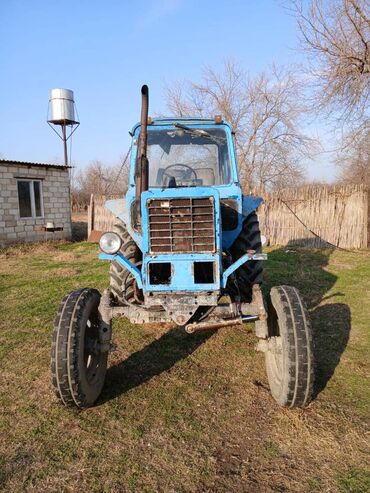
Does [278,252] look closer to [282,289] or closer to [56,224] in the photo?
[282,289]

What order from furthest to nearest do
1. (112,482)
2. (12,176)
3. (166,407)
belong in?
(12,176) → (166,407) → (112,482)

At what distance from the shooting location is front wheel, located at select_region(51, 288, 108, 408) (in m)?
2.97

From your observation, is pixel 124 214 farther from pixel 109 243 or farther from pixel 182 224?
pixel 182 224

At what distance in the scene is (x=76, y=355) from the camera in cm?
300

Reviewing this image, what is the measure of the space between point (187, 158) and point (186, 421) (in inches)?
115

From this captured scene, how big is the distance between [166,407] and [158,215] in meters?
1.65

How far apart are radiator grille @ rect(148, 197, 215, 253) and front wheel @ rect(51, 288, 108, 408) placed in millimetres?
830

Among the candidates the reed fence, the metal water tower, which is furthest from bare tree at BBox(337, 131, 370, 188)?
the metal water tower

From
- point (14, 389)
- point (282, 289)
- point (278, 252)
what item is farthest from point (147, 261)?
point (278, 252)

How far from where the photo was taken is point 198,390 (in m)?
3.52

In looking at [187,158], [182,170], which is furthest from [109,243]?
[187,158]

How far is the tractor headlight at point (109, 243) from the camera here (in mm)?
3377

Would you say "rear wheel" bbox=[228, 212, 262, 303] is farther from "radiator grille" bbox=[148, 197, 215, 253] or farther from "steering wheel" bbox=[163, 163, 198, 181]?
"radiator grille" bbox=[148, 197, 215, 253]

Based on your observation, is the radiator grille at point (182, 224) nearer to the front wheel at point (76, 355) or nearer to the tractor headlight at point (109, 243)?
the tractor headlight at point (109, 243)
